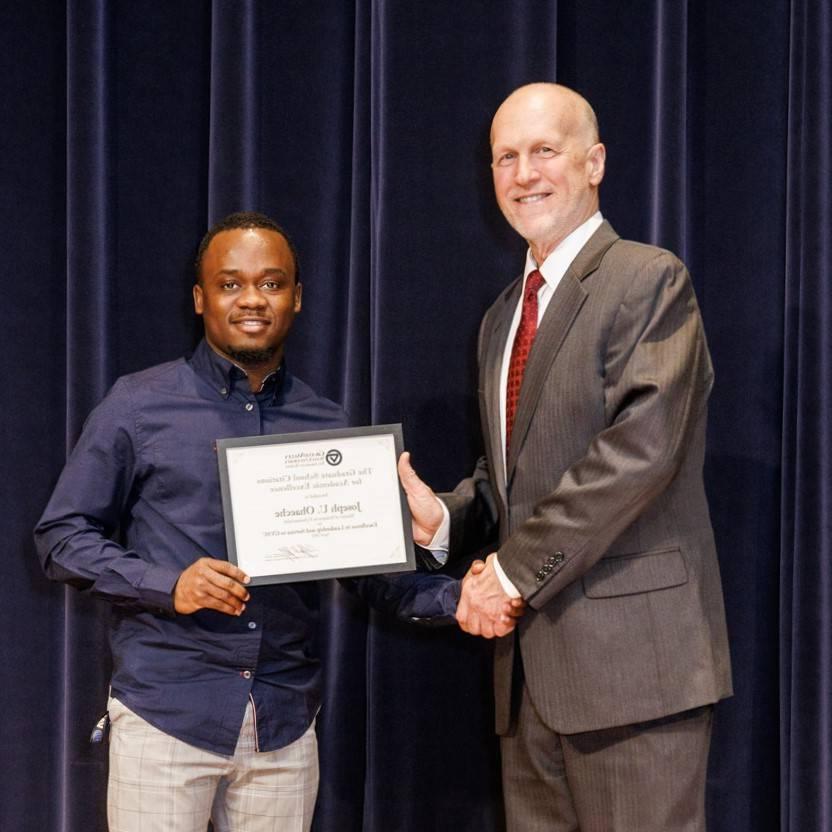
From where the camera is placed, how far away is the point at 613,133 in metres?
2.51

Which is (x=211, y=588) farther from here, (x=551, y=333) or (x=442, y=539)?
(x=551, y=333)

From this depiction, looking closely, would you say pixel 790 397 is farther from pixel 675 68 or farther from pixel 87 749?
pixel 87 749

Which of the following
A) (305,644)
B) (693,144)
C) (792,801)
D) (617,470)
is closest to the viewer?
(617,470)

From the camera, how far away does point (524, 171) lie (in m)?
2.05

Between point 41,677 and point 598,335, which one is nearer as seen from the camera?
point 598,335

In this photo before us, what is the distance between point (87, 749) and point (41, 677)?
0.20 metres

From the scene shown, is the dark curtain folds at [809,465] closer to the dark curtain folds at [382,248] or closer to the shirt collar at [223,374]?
the dark curtain folds at [382,248]

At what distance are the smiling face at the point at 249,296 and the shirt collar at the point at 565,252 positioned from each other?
51cm

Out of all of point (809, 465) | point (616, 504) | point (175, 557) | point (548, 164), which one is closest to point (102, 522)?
point (175, 557)

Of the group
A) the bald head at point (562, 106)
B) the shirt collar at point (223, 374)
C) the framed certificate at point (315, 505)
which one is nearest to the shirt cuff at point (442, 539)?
the framed certificate at point (315, 505)

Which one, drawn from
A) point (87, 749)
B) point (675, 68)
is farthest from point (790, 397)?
point (87, 749)

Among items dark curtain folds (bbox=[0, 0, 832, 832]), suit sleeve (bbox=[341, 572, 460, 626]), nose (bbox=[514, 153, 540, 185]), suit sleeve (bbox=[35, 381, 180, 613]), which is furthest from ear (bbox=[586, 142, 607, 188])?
suit sleeve (bbox=[35, 381, 180, 613])

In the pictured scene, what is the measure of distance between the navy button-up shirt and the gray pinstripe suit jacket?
48 cm

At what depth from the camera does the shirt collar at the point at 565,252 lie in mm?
2031
